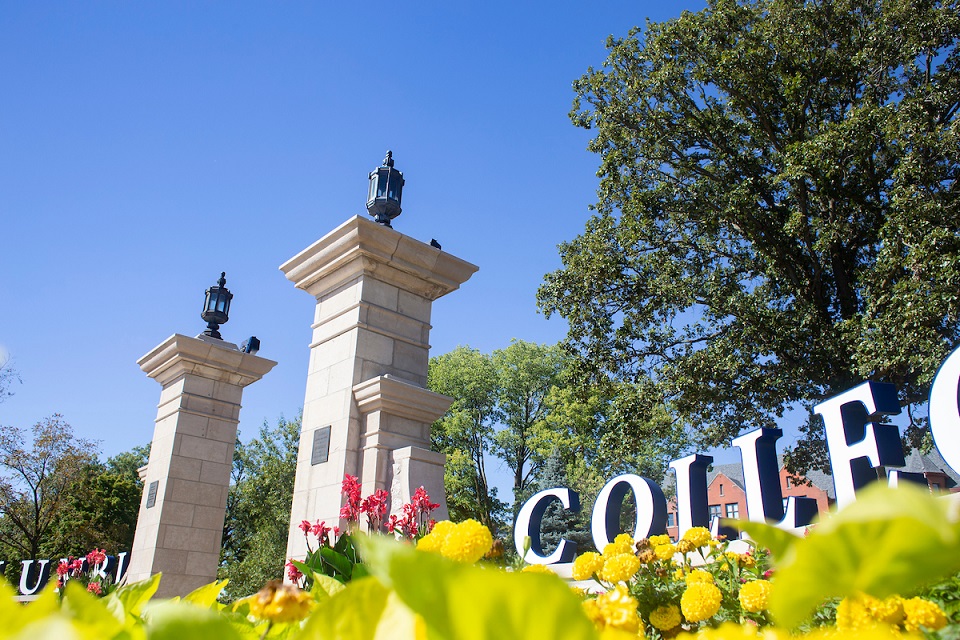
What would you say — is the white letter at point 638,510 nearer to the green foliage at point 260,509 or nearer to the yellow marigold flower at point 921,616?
the yellow marigold flower at point 921,616

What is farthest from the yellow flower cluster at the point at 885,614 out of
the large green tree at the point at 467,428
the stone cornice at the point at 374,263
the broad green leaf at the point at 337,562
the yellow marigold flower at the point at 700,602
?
the large green tree at the point at 467,428

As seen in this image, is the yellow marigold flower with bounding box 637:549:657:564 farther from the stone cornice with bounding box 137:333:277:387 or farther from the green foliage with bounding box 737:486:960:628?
the stone cornice with bounding box 137:333:277:387

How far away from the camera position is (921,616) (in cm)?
125

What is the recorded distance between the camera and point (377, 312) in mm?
8133

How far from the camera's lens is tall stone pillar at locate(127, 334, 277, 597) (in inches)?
421

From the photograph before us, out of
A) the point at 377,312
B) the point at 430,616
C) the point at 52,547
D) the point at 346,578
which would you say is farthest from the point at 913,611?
the point at 52,547

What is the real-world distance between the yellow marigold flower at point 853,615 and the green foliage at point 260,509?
2690cm

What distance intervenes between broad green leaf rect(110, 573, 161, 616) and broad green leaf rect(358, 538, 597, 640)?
0.94 metres

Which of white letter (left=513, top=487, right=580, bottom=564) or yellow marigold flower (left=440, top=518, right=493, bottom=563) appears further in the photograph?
white letter (left=513, top=487, right=580, bottom=564)

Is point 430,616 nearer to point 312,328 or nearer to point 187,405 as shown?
point 312,328

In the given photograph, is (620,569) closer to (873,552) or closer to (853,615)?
(853,615)

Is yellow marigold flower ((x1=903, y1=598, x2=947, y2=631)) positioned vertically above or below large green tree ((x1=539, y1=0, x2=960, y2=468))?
below

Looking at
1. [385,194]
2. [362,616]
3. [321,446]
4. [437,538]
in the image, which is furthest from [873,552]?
[385,194]

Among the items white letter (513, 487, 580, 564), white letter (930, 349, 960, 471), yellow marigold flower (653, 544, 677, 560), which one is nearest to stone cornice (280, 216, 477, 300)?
white letter (513, 487, 580, 564)
